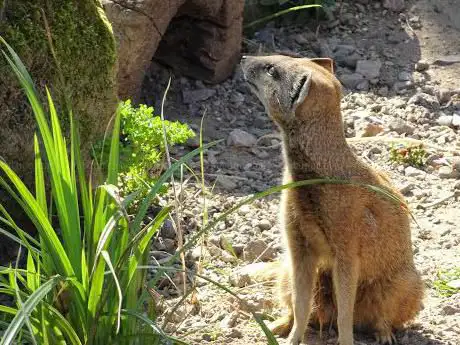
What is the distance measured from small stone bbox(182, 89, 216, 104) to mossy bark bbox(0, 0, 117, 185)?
169cm

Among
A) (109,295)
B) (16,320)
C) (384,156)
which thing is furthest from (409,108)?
(16,320)

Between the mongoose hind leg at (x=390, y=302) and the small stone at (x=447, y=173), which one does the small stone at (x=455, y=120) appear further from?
the mongoose hind leg at (x=390, y=302)

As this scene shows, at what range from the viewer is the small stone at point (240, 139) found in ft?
18.0

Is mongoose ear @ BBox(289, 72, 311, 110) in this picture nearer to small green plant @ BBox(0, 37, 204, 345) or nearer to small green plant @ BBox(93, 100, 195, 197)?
small green plant @ BBox(0, 37, 204, 345)

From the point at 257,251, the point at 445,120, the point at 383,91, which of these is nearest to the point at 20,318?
the point at 257,251

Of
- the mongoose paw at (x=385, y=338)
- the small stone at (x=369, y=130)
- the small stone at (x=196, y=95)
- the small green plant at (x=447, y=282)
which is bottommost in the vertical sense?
the mongoose paw at (x=385, y=338)

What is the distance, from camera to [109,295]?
2.87 meters

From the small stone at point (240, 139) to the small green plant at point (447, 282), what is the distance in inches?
65.9

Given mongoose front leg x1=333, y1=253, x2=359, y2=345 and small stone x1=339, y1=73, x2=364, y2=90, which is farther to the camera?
small stone x1=339, y1=73, x2=364, y2=90

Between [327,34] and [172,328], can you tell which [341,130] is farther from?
[327,34]

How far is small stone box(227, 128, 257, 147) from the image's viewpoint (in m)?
5.48

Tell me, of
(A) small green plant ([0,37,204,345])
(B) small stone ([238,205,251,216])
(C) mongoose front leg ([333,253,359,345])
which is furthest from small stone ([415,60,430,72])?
(A) small green plant ([0,37,204,345])

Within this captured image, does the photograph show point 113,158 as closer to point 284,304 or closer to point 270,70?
point 270,70

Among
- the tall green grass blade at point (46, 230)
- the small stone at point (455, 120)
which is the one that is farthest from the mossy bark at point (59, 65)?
the small stone at point (455, 120)
